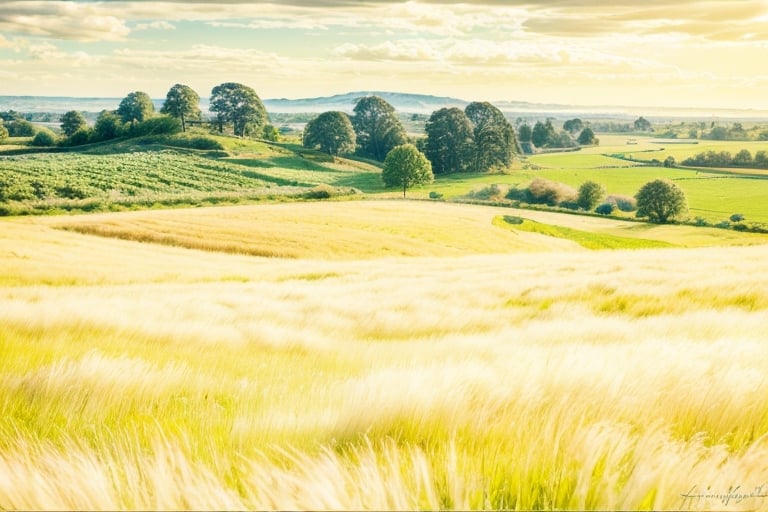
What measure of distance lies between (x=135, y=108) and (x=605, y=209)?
98488 millimetres

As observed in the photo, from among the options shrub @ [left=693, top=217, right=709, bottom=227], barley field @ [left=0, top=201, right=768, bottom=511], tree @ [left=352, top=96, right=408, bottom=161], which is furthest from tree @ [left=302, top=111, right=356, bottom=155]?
barley field @ [left=0, top=201, right=768, bottom=511]

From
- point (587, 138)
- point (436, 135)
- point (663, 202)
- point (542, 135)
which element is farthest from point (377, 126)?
point (587, 138)

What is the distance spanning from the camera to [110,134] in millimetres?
114938

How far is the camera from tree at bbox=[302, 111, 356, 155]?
123250 mm

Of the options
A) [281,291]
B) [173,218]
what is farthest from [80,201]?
[281,291]

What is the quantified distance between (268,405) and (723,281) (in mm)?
14459

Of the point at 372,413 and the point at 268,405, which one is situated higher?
the point at 372,413

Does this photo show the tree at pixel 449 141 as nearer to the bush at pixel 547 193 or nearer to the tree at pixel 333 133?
the tree at pixel 333 133

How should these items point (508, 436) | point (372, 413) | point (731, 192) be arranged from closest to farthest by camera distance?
point (508, 436) → point (372, 413) → point (731, 192)

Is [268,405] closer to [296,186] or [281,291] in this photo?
[281,291]

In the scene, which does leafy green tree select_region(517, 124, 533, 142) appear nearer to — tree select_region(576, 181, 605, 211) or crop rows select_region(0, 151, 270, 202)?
tree select_region(576, 181, 605, 211)
